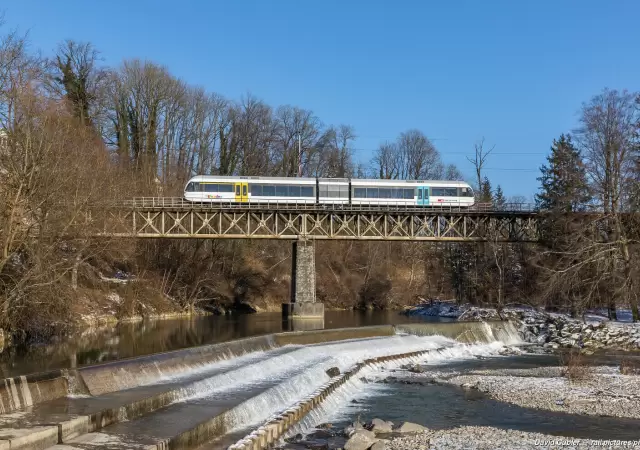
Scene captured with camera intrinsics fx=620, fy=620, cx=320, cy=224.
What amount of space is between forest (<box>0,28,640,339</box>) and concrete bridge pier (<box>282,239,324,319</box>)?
27.2 feet

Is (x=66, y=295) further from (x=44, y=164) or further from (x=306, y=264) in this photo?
(x=306, y=264)

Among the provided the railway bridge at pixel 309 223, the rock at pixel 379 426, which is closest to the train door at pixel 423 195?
the railway bridge at pixel 309 223

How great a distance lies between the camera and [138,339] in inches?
1148

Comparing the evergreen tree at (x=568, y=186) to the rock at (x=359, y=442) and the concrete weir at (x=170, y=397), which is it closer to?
the concrete weir at (x=170, y=397)

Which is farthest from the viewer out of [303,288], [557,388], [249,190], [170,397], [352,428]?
[249,190]

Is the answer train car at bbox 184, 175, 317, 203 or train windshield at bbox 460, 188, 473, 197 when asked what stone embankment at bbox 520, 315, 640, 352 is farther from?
train car at bbox 184, 175, 317, 203

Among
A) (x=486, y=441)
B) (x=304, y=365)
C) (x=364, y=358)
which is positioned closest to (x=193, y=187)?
(x=364, y=358)

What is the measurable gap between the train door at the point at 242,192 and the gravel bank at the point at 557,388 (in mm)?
24187

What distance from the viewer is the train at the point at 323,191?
44.8 m

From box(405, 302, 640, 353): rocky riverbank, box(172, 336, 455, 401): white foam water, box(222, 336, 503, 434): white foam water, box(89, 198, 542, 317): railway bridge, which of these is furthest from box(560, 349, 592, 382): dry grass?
box(89, 198, 542, 317): railway bridge

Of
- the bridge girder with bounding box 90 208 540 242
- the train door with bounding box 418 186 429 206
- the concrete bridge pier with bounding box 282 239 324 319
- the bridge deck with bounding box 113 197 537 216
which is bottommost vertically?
the concrete bridge pier with bounding box 282 239 324 319

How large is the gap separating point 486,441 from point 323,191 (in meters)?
33.9

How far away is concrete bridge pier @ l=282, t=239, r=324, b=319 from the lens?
42844 mm

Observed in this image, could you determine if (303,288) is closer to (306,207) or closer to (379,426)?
(306,207)
